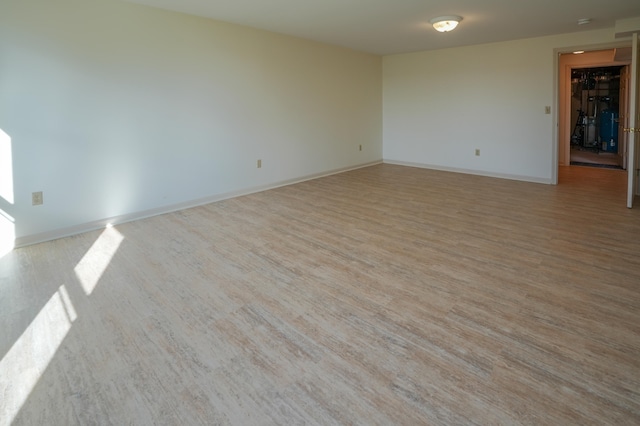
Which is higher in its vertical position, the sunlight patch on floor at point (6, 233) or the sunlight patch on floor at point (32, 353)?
the sunlight patch on floor at point (6, 233)

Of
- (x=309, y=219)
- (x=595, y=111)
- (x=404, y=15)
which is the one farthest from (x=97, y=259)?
(x=595, y=111)

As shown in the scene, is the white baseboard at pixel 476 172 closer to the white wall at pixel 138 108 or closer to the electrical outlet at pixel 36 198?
the white wall at pixel 138 108

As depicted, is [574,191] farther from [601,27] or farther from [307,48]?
[307,48]

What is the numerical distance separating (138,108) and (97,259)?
72.6 inches

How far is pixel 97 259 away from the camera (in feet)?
10.6

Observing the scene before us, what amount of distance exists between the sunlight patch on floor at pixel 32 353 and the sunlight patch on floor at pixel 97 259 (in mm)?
247

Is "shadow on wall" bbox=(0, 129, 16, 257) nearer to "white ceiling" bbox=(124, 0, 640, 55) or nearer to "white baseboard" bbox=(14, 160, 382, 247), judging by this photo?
"white baseboard" bbox=(14, 160, 382, 247)

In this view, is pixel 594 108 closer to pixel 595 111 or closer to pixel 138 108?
→ pixel 595 111

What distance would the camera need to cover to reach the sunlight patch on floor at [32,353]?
65.7 inches

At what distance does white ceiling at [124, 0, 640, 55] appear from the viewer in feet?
13.0

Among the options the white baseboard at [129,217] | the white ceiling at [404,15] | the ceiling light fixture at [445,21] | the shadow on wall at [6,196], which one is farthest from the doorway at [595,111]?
the shadow on wall at [6,196]

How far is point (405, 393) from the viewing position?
1643 mm

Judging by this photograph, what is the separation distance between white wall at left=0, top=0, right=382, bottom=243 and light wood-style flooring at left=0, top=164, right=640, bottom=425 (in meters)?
0.56

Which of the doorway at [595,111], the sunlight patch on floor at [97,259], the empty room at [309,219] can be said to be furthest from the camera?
the doorway at [595,111]
